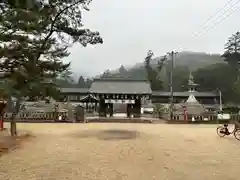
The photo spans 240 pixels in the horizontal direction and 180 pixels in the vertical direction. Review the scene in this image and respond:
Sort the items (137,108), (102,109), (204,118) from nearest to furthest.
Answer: (204,118)
(102,109)
(137,108)

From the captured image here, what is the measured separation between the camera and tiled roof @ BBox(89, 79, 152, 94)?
145 feet

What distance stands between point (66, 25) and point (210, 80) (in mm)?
58013

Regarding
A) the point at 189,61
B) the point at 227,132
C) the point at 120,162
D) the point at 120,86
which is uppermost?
the point at 189,61

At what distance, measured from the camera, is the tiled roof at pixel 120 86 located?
44250 mm

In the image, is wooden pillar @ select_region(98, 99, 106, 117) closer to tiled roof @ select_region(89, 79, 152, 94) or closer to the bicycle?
tiled roof @ select_region(89, 79, 152, 94)

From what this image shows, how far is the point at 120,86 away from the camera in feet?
151

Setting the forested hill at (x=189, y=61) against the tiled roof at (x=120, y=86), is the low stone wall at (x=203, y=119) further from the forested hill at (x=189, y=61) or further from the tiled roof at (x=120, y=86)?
the forested hill at (x=189, y=61)

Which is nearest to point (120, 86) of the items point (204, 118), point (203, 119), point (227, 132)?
point (204, 118)

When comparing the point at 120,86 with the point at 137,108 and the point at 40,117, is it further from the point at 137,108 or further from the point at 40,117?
the point at 40,117

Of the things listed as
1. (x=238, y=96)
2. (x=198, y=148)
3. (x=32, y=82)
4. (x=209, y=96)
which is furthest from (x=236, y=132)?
(x=209, y=96)

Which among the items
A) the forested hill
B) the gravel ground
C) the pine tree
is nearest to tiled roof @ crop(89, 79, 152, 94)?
the pine tree

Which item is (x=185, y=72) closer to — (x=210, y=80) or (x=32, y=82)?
(x=210, y=80)

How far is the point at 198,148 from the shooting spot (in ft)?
45.4

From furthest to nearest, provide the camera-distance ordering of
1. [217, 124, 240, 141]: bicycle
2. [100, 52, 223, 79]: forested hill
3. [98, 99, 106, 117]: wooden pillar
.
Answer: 1. [100, 52, 223, 79]: forested hill
2. [98, 99, 106, 117]: wooden pillar
3. [217, 124, 240, 141]: bicycle
